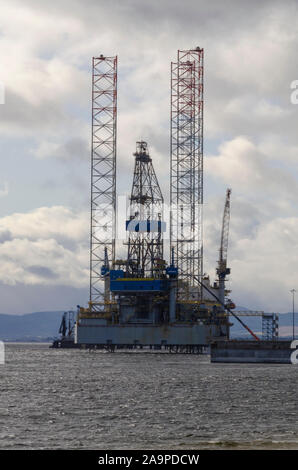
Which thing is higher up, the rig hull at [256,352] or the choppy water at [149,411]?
the rig hull at [256,352]

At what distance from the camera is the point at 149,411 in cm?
7694

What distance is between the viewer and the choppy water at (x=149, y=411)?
57031 millimetres

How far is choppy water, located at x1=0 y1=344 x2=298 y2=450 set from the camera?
187ft

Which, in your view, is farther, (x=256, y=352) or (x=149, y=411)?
(x=256, y=352)

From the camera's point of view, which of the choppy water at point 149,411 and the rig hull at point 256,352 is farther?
the rig hull at point 256,352

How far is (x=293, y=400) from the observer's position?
8806cm

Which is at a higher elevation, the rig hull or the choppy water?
the rig hull

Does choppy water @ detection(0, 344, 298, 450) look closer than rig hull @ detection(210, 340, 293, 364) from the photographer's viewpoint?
Yes

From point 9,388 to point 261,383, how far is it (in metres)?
33.8

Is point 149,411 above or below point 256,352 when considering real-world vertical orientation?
below
